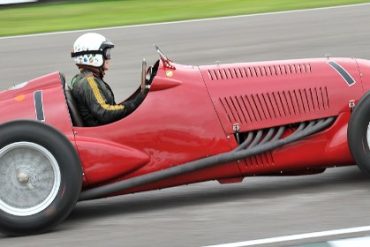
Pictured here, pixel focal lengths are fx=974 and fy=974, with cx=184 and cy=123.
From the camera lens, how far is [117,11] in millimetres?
18500

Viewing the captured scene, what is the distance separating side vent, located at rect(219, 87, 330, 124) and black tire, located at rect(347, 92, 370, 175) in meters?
0.27

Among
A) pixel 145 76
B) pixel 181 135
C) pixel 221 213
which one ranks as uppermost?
pixel 145 76

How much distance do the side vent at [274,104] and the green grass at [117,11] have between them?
32.8ft


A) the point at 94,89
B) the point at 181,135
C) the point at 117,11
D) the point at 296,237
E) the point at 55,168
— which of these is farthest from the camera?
the point at 117,11

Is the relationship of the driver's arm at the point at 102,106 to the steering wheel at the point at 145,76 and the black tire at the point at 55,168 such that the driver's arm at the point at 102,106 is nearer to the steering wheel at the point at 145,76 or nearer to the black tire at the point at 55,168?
the steering wheel at the point at 145,76

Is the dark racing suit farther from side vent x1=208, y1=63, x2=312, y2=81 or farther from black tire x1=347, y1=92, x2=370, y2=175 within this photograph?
black tire x1=347, y1=92, x2=370, y2=175

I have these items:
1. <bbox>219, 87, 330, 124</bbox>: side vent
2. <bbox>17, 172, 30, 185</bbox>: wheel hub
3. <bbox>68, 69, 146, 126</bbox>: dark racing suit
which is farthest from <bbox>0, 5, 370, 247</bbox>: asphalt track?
<bbox>68, 69, 146, 126</bbox>: dark racing suit

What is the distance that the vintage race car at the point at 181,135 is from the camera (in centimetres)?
679

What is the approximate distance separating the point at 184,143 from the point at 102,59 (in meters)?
0.92

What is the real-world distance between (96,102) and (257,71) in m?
1.26

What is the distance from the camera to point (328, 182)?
7.65m

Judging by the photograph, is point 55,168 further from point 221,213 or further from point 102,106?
point 221,213

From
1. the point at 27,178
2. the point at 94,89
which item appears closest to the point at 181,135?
the point at 94,89

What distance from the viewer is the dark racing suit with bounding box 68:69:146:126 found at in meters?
7.19
